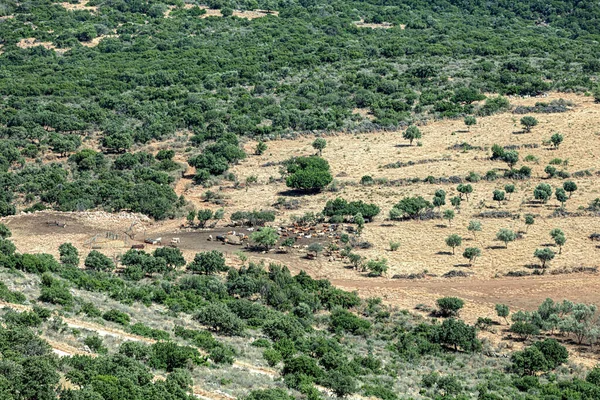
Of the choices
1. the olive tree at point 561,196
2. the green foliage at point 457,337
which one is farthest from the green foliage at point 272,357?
the olive tree at point 561,196

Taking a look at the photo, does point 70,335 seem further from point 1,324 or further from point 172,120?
point 172,120

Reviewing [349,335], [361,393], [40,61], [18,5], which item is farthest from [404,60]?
[361,393]

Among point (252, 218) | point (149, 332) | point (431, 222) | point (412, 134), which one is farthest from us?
point (412, 134)

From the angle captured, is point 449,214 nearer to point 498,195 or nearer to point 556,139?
point 498,195

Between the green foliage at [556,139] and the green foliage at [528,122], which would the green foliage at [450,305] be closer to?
the green foliage at [556,139]

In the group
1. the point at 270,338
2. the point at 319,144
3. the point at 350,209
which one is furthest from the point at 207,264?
the point at 319,144

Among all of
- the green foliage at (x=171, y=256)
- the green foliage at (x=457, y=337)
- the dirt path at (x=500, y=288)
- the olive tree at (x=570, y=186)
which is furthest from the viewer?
the olive tree at (x=570, y=186)

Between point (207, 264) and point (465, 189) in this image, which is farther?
point (465, 189)

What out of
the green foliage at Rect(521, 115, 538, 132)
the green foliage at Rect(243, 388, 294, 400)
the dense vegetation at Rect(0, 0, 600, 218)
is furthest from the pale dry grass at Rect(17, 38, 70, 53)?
the green foliage at Rect(243, 388, 294, 400)
